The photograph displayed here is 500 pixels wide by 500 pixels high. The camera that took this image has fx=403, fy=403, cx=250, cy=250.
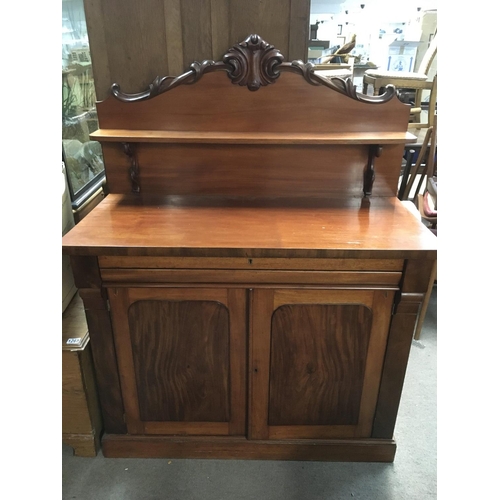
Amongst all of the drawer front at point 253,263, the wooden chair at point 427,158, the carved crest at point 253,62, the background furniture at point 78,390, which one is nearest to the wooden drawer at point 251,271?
the drawer front at point 253,263

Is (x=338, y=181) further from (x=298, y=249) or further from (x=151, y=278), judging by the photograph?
(x=151, y=278)

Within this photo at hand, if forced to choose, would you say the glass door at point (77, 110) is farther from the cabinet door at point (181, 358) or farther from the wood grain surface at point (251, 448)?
the wood grain surface at point (251, 448)

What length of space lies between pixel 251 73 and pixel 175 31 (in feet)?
0.88

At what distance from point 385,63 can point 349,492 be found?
6783 mm

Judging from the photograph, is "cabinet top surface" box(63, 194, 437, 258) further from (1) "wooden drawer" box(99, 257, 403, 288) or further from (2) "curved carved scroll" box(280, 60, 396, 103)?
(2) "curved carved scroll" box(280, 60, 396, 103)

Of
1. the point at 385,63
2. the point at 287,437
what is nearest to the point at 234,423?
the point at 287,437

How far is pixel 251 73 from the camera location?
1.24 metres

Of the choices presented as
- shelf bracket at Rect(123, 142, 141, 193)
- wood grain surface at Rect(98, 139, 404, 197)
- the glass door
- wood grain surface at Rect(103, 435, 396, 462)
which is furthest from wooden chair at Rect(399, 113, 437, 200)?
the glass door

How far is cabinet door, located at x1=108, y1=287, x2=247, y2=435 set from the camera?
1.19m

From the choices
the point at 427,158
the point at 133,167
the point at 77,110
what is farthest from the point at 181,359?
the point at 427,158

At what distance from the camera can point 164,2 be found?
1.22 m

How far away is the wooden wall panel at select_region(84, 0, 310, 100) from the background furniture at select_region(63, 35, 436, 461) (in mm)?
73

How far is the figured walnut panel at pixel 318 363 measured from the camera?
120 cm

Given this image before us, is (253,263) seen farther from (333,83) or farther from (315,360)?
(333,83)
